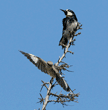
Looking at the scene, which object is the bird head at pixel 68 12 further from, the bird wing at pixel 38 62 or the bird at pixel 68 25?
the bird wing at pixel 38 62

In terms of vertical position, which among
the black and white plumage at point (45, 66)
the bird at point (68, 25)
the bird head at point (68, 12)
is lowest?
the black and white plumage at point (45, 66)

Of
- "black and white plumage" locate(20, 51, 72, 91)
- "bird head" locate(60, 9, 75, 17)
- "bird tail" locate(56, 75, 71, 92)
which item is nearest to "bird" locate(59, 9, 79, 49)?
"bird head" locate(60, 9, 75, 17)

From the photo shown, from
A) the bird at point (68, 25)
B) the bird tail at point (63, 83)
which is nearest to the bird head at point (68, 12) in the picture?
the bird at point (68, 25)

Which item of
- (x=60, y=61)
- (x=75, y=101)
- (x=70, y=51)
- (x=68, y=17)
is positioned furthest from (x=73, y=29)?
(x=75, y=101)

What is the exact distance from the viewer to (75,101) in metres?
7.31

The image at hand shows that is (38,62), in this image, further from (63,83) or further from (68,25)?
(68,25)

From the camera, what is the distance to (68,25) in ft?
34.5

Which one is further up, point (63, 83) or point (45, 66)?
point (45, 66)

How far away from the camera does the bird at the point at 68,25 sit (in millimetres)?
10242

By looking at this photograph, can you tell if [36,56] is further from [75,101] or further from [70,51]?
[75,101]

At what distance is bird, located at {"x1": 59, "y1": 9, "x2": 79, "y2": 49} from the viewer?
10.2 metres

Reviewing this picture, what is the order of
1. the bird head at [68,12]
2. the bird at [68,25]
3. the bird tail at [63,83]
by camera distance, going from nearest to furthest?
the bird tail at [63,83]
the bird at [68,25]
the bird head at [68,12]

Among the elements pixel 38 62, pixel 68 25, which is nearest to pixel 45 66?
pixel 38 62

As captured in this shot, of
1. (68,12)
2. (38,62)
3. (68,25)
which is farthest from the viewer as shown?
(68,12)
